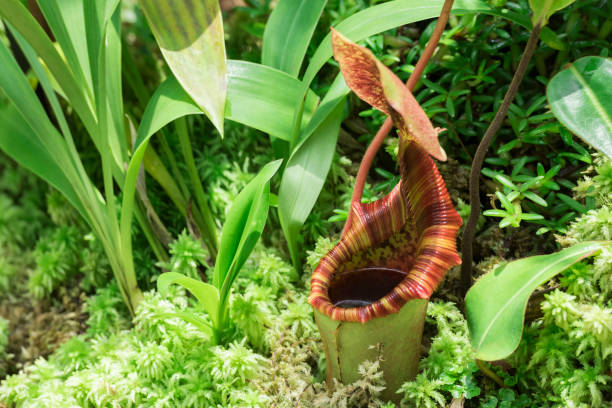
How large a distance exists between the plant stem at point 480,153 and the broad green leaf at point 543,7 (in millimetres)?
16

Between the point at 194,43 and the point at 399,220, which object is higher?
the point at 194,43

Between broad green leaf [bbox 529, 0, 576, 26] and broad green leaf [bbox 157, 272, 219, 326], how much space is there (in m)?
0.80

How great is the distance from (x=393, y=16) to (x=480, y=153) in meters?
0.42

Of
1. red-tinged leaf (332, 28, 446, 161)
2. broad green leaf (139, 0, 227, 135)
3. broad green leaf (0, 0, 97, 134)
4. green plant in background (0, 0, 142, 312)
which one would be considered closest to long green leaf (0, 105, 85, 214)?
green plant in background (0, 0, 142, 312)

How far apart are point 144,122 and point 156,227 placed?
40cm

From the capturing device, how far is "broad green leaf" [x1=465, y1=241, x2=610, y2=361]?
3.27 feet

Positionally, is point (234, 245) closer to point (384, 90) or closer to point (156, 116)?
point (156, 116)

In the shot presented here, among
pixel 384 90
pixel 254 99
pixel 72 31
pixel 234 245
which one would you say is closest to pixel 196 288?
pixel 234 245

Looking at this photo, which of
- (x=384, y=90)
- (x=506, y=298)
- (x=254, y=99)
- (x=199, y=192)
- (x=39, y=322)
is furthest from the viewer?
(x=39, y=322)

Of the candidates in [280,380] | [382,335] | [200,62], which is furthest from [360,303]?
[200,62]

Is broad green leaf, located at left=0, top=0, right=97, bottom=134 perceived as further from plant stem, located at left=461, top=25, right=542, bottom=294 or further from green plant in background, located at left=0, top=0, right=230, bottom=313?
plant stem, located at left=461, top=25, right=542, bottom=294

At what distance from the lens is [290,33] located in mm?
1449

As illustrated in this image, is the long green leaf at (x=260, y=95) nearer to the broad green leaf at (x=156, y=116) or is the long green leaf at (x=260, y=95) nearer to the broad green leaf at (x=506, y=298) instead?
the broad green leaf at (x=156, y=116)

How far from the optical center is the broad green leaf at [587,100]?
1.05 meters
